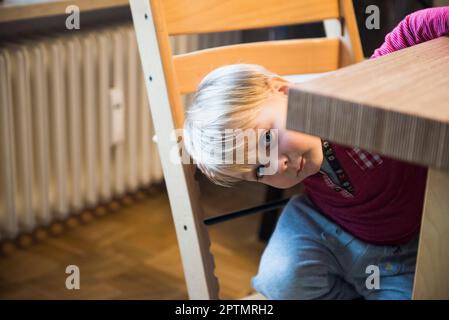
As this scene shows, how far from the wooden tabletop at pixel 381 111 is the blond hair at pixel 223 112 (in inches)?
10.7

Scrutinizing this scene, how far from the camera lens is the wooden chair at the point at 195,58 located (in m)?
0.95

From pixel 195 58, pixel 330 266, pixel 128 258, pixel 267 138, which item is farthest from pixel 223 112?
pixel 128 258

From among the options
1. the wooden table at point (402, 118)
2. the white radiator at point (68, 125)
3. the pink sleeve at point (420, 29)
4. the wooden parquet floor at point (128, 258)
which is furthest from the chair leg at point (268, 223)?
the wooden table at point (402, 118)

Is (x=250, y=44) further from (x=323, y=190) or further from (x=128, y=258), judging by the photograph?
(x=128, y=258)

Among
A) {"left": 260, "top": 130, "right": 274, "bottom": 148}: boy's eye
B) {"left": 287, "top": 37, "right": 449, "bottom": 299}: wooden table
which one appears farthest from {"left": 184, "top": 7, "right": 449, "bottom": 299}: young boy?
{"left": 287, "top": 37, "right": 449, "bottom": 299}: wooden table

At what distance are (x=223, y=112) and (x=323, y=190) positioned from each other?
283 mm

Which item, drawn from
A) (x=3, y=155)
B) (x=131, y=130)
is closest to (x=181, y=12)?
(x=3, y=155)

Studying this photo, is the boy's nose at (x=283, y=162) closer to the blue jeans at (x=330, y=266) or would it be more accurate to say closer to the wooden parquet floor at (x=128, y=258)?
the blue jeans at (x=330, y=266)

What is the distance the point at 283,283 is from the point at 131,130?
100 centimetres

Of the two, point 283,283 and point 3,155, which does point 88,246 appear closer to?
point 3,155

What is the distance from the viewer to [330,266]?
1.01 meters

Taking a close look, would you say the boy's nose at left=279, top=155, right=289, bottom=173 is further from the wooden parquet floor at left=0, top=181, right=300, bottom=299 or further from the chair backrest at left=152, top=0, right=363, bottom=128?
the wooden parquet floor at left=0, top=181, right=300, bottom=299

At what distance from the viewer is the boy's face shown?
32.0 inches

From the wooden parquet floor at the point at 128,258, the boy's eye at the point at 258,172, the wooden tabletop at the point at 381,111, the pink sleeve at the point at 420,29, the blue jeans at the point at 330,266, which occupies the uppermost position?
the pink sleeve at the point at 420,29
